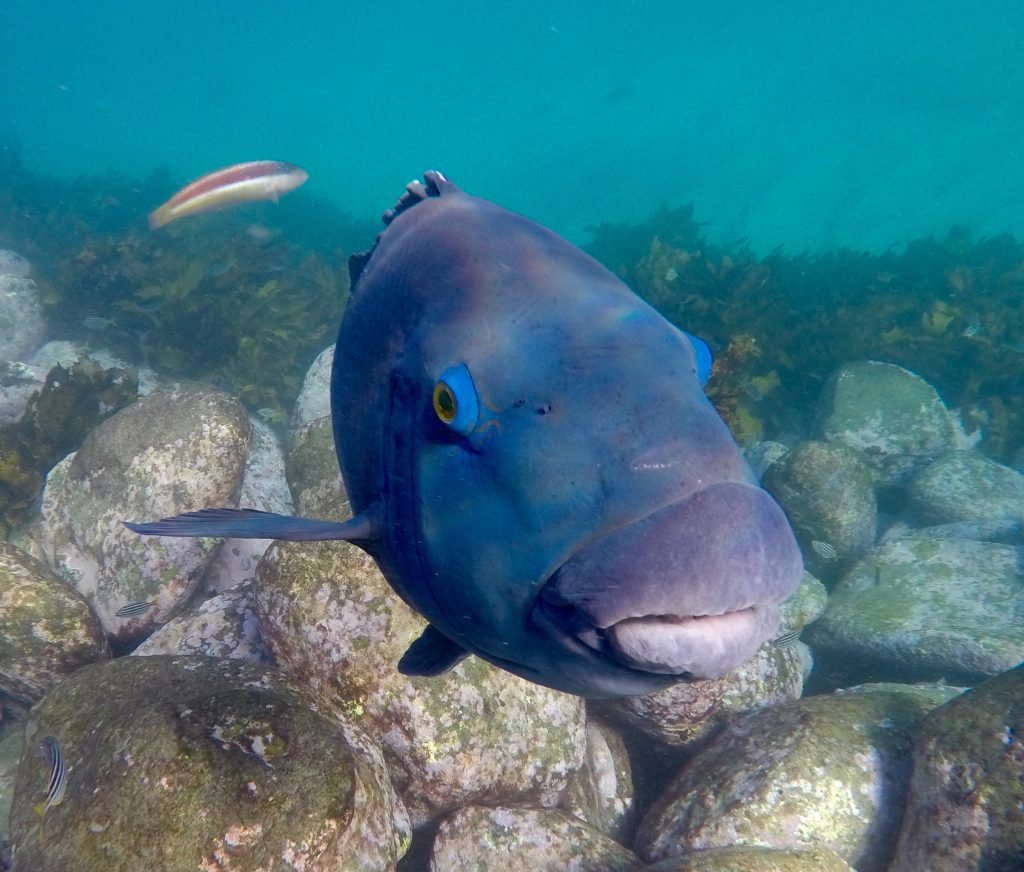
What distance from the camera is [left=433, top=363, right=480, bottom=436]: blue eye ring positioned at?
125 centimetres

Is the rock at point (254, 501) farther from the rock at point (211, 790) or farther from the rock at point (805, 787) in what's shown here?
the rock at point (805, 787)

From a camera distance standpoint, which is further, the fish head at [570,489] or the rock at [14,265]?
the rock at [14,265]

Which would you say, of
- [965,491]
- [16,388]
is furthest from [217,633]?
[965,491]

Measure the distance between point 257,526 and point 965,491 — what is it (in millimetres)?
9464

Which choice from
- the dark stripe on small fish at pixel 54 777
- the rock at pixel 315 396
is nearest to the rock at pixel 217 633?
the dark stripe on small fish at pixel 54 777

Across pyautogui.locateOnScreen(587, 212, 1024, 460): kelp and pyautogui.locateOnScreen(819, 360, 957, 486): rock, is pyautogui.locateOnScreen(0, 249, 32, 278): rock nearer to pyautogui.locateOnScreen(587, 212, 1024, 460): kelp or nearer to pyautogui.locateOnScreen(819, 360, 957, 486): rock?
pyautogui.locateOnScreen(587, 212, 1024, 460): kelp

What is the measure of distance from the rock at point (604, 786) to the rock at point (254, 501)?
3275 millimetres

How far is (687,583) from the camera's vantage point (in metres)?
0.98

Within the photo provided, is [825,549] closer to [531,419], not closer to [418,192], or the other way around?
[418,192]

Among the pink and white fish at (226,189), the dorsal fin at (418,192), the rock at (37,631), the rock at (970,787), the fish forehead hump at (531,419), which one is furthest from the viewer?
the pink and white fish at (226,189)

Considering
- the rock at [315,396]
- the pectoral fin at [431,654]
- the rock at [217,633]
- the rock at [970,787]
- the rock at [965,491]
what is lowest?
the rock at [315,396]

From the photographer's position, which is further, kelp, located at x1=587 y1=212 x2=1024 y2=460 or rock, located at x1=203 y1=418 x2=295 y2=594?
kelp, located at x1=587 y1=212 x2=1024 y2=460

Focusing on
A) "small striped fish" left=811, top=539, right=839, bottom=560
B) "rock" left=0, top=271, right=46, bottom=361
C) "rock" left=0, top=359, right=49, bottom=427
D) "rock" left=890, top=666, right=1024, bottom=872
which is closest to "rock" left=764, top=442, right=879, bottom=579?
"small striped fish" left=811, top=539, right=839, bottom=560

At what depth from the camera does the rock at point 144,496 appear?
224 inches
